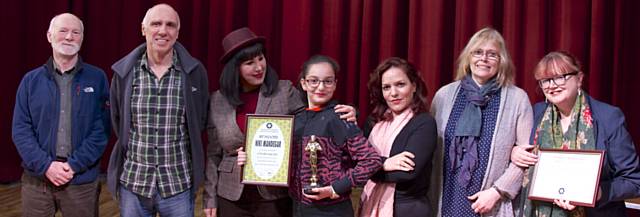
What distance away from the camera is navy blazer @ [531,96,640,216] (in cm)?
210

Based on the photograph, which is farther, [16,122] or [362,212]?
[16,122]

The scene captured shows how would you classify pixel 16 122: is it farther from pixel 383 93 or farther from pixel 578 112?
pixel 578 112

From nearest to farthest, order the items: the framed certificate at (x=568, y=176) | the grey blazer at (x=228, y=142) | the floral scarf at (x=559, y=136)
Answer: the framed certificate at (x=568, y=176) → the floral scarf at (x=559, y=136) → the grey blazer at (x=228, y=142)

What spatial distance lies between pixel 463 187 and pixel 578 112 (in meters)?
0.51

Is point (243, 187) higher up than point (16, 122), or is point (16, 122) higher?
point (16, 122)

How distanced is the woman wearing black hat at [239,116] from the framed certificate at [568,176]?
0.98 meters

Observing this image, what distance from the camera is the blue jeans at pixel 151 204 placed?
2.42m

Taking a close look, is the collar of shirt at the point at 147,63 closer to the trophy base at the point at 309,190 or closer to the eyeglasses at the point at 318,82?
the eyeglasses at the point at 318,82

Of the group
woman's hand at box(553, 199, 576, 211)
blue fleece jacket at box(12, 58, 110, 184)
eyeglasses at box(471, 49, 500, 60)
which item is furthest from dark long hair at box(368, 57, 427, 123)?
blue fleece jacket at box(12, 58, 110, 184)

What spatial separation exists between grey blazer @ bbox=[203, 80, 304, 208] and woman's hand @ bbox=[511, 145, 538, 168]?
2.87 ft

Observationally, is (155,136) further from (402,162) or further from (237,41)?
(402,162)

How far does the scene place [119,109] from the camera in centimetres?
249

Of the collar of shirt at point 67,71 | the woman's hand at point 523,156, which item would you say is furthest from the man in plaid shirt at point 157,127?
the woman's hand at point 523,156

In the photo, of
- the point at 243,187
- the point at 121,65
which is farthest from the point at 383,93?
the point at 121,65
